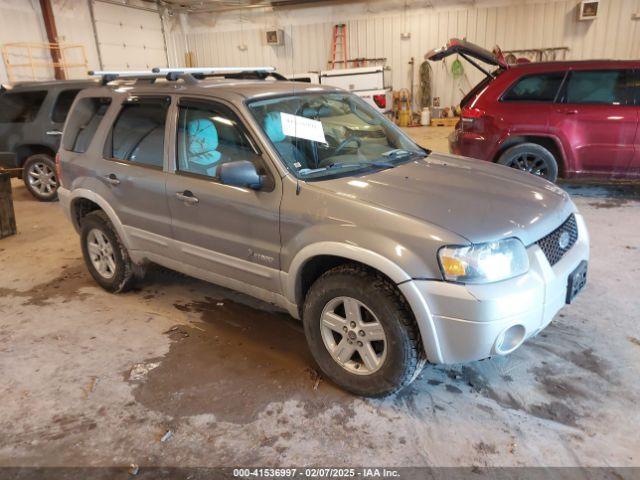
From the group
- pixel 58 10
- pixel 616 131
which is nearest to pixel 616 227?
pixel 616 131

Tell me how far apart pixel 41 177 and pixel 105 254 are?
4291 mm

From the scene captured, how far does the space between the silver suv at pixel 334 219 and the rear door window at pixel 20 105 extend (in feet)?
13.2

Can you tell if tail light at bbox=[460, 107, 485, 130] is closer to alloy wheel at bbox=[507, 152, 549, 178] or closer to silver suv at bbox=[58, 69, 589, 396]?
alloy wheel at bbox=[507, 152, 549, 178]

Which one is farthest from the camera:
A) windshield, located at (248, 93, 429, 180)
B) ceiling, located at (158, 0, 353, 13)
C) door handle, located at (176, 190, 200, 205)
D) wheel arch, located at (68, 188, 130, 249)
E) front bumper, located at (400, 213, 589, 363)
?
ceiling, located at (158, 0, 353, 13)

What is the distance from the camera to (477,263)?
2250 mm

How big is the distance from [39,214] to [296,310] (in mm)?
5488

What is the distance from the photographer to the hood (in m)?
2.38

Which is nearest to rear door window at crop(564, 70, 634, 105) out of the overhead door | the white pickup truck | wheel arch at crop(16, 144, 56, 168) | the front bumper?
the front bumper

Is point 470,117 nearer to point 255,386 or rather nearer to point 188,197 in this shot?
point 188,197

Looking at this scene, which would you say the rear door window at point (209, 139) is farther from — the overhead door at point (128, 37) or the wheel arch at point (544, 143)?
the overhead door at point (128, 37)

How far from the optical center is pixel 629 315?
343cm

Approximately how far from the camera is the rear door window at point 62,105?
7.00m

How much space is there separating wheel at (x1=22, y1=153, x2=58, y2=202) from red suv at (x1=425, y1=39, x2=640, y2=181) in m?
6.00

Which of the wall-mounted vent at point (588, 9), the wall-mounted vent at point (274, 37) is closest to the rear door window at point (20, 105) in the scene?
the wall-mounted vent at point (274, 37)
